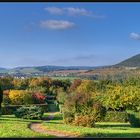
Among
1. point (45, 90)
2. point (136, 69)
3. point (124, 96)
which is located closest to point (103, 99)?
point (124, 96)

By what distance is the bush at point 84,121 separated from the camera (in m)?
26.7

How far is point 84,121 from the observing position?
2672 centimetres

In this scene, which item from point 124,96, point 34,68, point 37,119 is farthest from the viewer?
point 34,68

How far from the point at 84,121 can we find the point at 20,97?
19488 millimetres

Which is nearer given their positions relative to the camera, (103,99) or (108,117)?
(108,117)

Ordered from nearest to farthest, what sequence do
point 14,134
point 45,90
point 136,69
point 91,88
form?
1. point 14,134
2. point 91,88
3. point 45,90
4. point 136,69

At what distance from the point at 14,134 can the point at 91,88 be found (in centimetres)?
3370

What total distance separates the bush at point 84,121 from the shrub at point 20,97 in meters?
18.4

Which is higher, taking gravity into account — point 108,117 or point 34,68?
point 34,68

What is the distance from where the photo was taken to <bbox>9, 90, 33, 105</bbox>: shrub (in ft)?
147

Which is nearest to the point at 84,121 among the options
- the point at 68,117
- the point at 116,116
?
the point at 68,117

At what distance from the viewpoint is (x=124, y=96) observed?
39.2m

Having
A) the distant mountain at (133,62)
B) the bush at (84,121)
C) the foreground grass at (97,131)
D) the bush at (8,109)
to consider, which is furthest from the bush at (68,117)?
the distant mountain at (133,62)

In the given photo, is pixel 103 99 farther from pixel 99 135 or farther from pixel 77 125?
pixel 99 135
